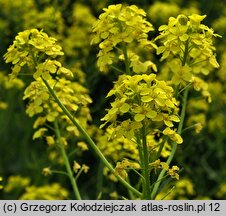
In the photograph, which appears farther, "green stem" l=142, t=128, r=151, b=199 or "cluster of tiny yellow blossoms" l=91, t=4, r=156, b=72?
"cluster of tiny yellow blossoms" l=91, t=4, r=156, b=72

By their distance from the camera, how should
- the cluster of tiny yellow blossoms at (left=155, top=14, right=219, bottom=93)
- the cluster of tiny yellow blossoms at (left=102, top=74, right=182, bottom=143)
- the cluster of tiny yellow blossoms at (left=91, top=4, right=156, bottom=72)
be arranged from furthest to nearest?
the cluster of tiny yellow blossoms at (left=91, top=4, right=156, bottom=72) → the cluster of tiny yellow blossoms at (left=155, top=14, right=219, bottom=93) → the cluster of tiny yellow blossoms at (left=102, top=74, right=182, bottom=143)

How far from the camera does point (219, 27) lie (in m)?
5.12

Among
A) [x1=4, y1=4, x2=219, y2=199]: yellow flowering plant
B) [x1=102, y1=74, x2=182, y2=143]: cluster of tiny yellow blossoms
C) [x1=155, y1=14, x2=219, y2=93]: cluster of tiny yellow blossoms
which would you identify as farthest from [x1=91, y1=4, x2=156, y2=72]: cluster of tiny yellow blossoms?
[x1=102, y1=74, x2=182, y2=143]: cluster of tiny yellow blossoms

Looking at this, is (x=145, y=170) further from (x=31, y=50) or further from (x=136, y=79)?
(x=31, y=50)

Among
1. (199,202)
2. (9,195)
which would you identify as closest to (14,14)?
(9,195)

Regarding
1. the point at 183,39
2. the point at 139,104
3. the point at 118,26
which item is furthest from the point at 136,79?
the point at 118,26

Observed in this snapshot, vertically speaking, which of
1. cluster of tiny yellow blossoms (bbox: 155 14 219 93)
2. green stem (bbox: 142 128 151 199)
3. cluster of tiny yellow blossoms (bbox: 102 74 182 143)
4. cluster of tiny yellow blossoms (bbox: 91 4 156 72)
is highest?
cluster of tiny yellow blossoms (bbox: 91 4 156 72)

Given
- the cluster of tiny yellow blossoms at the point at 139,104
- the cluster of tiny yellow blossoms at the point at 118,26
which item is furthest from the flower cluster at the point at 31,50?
the cluster of tiny yellow blossoms at the point at 139,104

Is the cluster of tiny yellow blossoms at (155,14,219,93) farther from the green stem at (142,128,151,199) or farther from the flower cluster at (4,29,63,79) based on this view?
the flower cluster at (4,29,63,79)

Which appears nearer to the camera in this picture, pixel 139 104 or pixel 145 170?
pixel 139 104

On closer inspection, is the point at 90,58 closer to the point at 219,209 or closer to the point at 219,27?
the point at 219,27

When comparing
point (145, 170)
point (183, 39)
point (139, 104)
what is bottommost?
point (145, 170)

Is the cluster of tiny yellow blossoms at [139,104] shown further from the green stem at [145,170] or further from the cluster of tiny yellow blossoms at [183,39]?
the cluster of tiny yellow blossoms at [183,39]

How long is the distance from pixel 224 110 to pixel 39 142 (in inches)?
50.5
